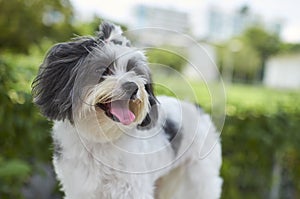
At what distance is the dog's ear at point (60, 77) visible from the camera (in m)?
1.49

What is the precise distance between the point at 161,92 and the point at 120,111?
1.48ft

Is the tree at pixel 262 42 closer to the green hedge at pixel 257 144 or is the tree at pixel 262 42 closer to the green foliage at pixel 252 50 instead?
the green foliage at pixel 252 50

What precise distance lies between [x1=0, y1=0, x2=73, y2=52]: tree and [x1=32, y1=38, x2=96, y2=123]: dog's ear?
1757 mm

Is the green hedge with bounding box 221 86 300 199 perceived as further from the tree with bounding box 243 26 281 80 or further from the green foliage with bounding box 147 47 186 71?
the tree with bounding box 243 26 281 80

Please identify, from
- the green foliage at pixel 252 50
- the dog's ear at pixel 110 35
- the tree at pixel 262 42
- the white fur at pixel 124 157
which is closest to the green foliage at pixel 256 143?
the white fur at pixel 124 157

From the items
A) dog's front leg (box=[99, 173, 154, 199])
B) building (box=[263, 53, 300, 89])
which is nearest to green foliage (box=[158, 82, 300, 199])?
dog's front leg (box=[99, 173, 154, 199])

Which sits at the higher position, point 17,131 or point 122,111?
point 122,111

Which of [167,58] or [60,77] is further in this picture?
[167,58]

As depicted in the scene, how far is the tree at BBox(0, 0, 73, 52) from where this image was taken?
11.8ft

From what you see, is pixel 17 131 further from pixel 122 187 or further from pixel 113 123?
pixel 113 123

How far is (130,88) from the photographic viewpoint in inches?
54.0

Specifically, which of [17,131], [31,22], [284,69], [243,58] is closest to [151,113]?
[17,131]

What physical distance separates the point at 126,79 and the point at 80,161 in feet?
1.43

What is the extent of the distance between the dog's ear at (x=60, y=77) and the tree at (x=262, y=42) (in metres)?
5.84
